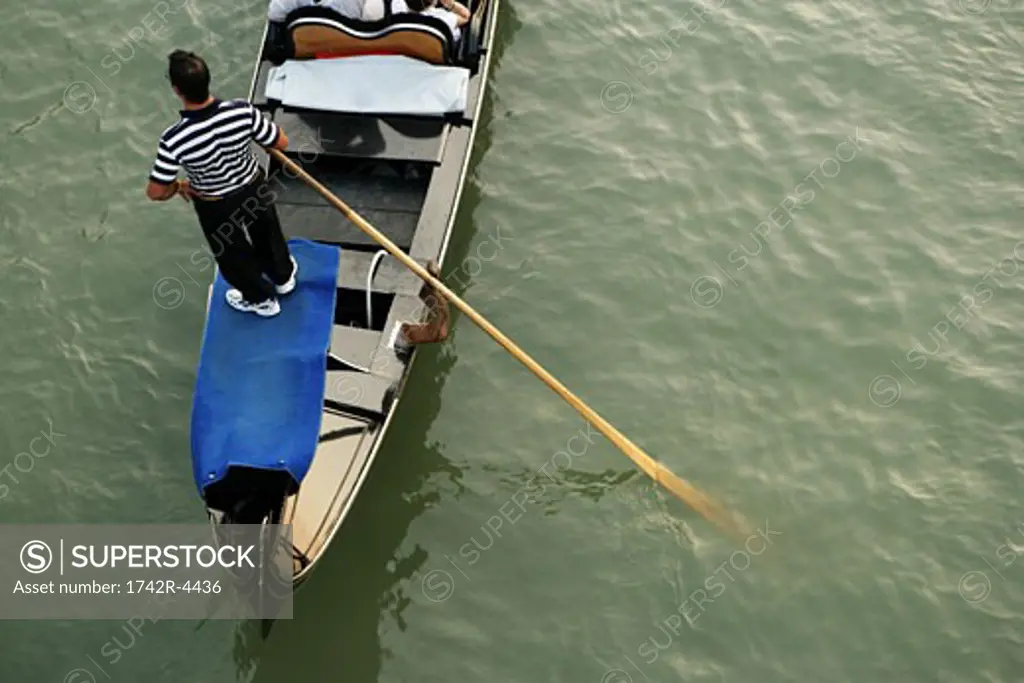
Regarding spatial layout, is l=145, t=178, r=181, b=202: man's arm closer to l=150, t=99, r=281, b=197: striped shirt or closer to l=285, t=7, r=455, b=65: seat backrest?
l=150, t=99, r=281, b=197: striped shirt

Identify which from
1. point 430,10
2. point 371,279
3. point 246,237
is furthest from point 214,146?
point 430,10

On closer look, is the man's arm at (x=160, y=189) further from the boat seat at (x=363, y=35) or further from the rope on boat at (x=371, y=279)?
the boat seat at (x=363, y=35)

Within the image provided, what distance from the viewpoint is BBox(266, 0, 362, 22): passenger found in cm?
606

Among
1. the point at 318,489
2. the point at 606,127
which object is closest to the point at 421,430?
the point at 318,489

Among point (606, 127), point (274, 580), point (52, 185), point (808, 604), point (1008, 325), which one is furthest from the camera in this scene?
point (606, 127)

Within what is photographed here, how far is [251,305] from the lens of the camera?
4949mm

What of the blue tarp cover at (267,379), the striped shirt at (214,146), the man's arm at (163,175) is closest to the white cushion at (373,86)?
the blue tarp cover at (267,379)

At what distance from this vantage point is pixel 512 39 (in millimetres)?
7523

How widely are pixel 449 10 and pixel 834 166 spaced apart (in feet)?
8.30

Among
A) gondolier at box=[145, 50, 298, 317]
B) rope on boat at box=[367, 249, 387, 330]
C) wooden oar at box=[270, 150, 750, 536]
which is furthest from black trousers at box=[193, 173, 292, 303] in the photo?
rope on boat at box=[367, 249, 387, 330]

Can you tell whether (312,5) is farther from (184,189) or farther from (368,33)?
(184,189)

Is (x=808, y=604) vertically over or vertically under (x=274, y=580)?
under

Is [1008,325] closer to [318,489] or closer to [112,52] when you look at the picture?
[318,489]

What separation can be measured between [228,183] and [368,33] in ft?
5.75
